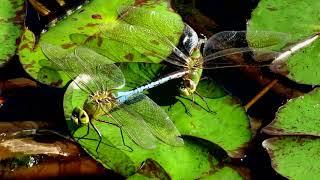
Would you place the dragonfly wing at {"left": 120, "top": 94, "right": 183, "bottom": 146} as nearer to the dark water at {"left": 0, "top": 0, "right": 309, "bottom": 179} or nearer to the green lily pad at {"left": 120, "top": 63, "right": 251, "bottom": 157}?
the green lily pad at {"left": 120, "top": 63, "right": 251, "bottom": 157}

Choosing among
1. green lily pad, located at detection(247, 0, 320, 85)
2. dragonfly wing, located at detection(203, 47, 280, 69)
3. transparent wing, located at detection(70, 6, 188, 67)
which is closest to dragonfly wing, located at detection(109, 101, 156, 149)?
transparent wing, located at detection(70, 6, 188, 67)

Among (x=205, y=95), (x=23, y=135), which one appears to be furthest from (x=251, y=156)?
(x=23, y=135)

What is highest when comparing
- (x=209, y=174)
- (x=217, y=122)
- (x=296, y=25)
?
(x=296, y=25)

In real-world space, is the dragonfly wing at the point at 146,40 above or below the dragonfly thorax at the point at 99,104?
above

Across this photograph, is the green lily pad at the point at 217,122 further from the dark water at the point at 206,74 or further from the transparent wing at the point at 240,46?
the transparent wing at the point at 240,46

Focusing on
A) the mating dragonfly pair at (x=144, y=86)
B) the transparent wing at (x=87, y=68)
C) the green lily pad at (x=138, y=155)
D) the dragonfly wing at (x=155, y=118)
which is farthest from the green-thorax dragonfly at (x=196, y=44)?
the green lily pad at (x=138, y=155)

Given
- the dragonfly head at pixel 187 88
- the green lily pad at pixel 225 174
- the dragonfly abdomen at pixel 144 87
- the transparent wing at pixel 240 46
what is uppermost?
the transparent wing at pixel 240 46

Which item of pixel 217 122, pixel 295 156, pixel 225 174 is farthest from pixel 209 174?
pixel 295 156

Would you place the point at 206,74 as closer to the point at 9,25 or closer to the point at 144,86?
the point at 144,86
